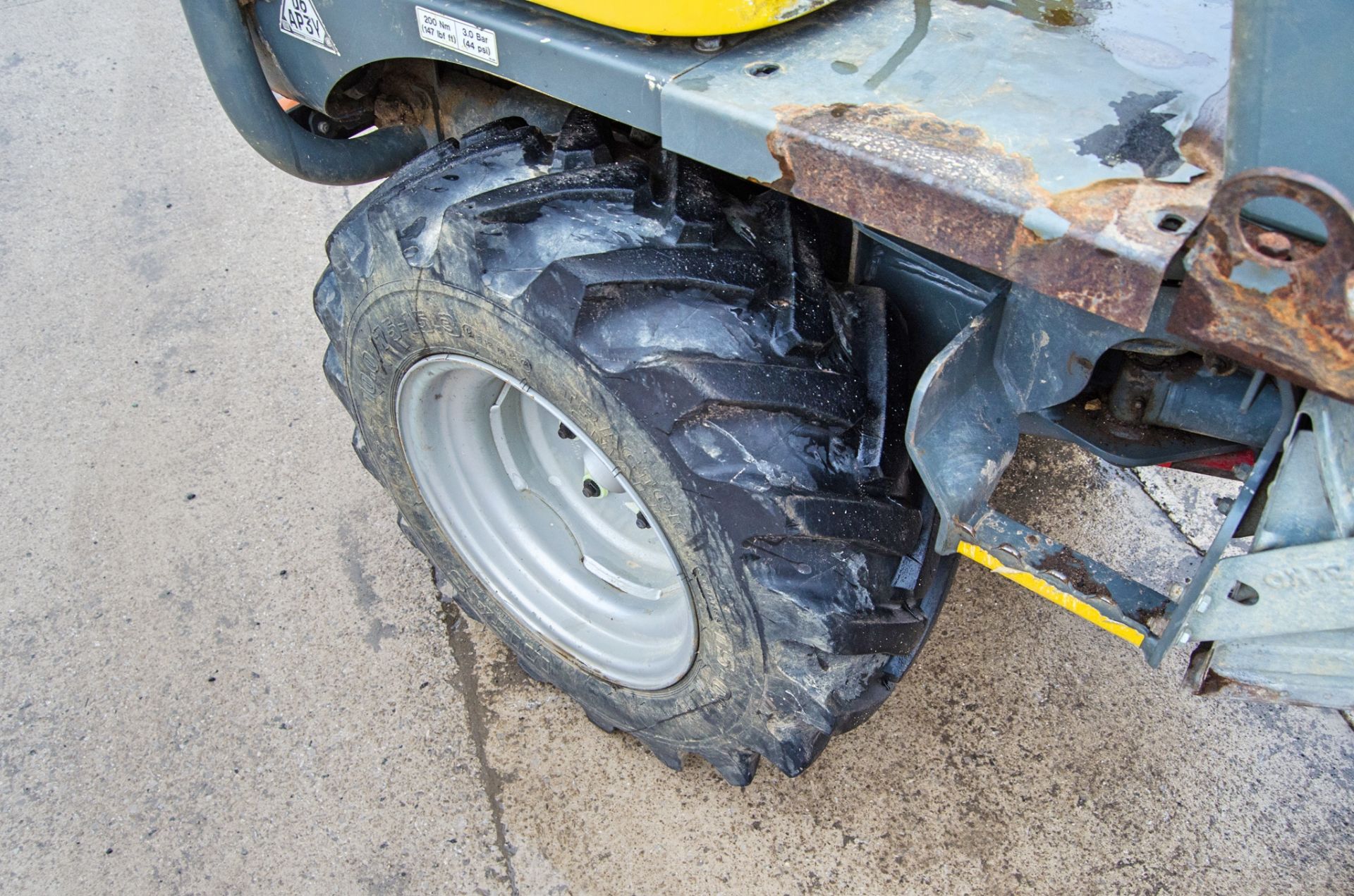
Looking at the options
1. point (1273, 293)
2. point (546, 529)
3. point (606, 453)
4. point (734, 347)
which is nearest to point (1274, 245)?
point (1273, 293)

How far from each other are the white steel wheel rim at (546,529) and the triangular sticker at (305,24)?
624 millimetres

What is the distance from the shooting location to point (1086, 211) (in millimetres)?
1072

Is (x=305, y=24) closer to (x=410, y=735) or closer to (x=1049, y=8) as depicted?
(x=1049, y=8)

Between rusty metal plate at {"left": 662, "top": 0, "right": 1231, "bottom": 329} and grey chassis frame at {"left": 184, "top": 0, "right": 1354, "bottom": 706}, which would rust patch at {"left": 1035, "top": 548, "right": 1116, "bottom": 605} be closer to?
grey chassis frame at {"left": 184, "top": 0, "right": 1354, "bottom": 706}

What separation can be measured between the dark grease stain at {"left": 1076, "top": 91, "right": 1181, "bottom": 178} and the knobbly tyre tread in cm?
43

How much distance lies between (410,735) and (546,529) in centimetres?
51

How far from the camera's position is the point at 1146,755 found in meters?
2.14

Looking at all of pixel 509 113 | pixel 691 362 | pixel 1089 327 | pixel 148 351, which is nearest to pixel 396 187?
pixel 509 113

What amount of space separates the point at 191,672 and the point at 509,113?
137 cm

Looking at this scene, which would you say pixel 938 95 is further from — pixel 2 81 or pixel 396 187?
pixel 2 81

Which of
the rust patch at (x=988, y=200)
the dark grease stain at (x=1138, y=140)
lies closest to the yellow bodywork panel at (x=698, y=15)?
the rust patch at (x=988, y=200)

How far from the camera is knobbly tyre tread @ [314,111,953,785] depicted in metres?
1.43

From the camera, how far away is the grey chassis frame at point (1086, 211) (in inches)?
40.7

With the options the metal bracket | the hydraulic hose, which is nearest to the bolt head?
the metal bracket
